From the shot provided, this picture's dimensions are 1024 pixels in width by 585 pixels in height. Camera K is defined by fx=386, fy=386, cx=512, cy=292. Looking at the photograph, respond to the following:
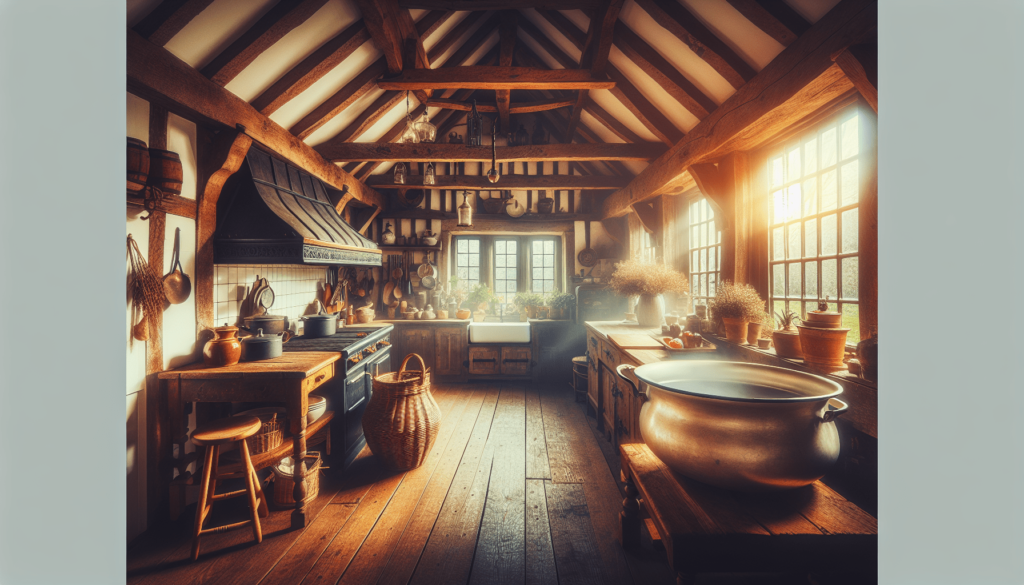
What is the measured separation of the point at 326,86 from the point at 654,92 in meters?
2.76

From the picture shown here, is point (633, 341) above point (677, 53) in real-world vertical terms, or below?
below

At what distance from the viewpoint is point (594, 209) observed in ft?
19.6

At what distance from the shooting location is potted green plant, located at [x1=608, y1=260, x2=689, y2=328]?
3541 millimetres

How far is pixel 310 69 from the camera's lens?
281cm

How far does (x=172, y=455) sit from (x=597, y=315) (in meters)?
4.01

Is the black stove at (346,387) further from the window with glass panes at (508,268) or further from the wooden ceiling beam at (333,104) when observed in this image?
the window with glass panes at (508,268)

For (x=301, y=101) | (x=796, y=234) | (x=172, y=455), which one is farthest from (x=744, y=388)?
(x=301, y=101)

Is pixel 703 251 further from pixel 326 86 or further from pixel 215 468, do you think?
pixel 215 468

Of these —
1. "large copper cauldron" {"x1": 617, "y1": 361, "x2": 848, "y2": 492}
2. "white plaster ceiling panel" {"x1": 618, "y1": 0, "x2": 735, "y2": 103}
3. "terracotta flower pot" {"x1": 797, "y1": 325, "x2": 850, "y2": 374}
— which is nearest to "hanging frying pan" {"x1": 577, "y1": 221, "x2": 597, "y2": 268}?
"white plaster ceiling panel" {"x1": 618, "y1": 0, "x2": 735, "y2": 103}

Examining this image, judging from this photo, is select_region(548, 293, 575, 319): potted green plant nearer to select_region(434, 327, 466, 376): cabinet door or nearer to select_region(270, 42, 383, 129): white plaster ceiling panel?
select_region(434, 327, 466, 376): cabinet door

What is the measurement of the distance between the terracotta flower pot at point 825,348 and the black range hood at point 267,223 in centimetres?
298

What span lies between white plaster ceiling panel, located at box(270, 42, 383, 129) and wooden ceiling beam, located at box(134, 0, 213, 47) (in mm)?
966

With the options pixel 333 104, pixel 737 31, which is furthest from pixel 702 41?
pixel 333 104

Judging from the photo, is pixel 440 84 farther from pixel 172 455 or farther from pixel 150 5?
pixel 172 455
